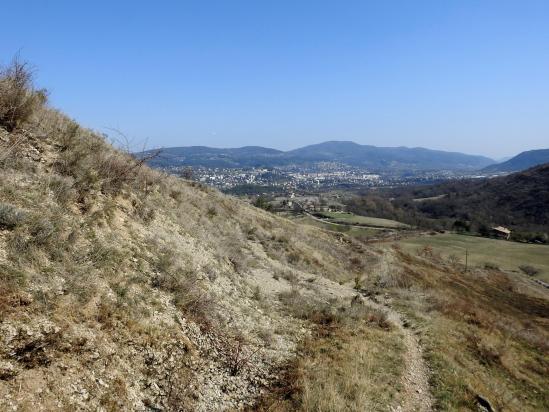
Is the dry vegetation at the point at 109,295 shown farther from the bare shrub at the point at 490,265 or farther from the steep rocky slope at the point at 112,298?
the bare shrub at the point at 490,265

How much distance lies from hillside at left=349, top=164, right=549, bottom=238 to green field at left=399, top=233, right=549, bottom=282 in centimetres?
2058

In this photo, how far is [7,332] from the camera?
18.4 ft

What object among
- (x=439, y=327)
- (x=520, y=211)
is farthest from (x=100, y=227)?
(x=520, y=211)

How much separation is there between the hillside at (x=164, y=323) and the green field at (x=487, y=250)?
5973cm

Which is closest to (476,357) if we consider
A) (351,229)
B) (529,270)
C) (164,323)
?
(164,323)

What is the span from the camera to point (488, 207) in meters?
158

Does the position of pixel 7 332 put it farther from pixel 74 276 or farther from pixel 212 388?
pixel 212 388

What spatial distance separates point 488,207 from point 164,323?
17336cm

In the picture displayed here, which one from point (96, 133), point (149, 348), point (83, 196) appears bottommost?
point (149, 348)

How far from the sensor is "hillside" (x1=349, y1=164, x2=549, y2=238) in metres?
128

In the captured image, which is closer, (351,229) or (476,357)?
(476,357)

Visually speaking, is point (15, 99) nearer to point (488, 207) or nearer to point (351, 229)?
point (351, 229)

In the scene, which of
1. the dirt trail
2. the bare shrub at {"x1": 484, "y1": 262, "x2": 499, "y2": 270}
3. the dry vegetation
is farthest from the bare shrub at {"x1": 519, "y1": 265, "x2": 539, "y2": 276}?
the dry vegetation

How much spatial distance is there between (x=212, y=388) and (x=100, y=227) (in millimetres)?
4779
